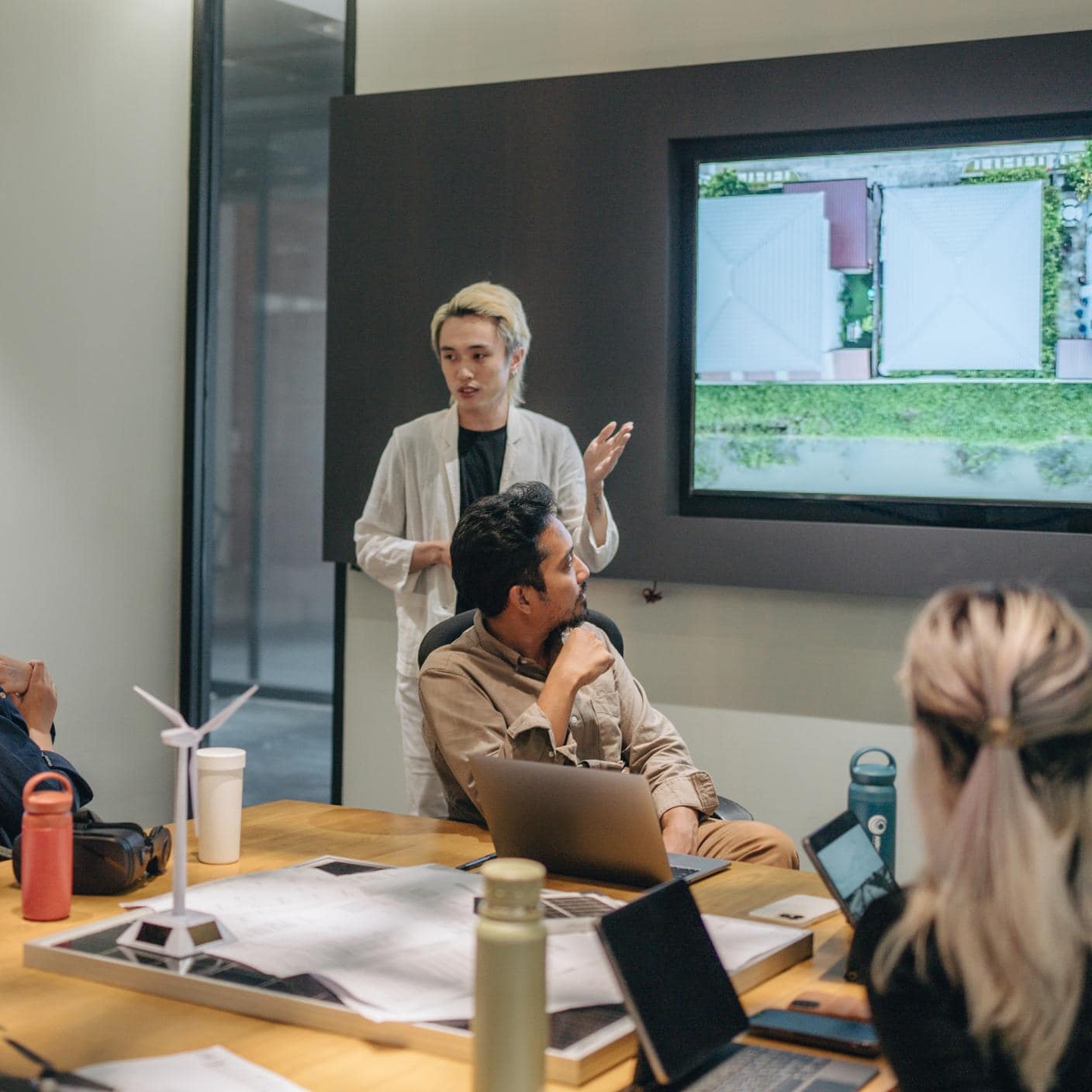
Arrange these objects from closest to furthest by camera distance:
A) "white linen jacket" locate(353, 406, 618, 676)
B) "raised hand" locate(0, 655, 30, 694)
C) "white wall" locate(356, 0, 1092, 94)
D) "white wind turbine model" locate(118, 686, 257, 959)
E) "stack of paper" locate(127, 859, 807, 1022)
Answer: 1. "stack of paper" locate(127, 859, 807, 1022)
2. "white wind turbine model" locate(118, 686, 257, 959)
3. "raised hand" locate(0, 655, 30, 694)
4. "white wall" locate(356, 0, 1092, 94)
5. "white linen jacket" locate(353, 406, 618, 676)

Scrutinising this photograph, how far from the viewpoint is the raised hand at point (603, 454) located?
158 inches

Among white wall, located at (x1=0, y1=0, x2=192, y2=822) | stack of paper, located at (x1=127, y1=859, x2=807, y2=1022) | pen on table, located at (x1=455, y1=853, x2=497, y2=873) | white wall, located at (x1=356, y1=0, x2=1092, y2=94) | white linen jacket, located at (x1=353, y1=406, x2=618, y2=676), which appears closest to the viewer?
stack of paper, located at (x1=127, y1=859, x2=807, y2=1022)

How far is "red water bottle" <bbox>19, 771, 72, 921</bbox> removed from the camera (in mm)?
1956

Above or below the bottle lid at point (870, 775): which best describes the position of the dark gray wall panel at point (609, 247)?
above

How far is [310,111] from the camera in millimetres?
5023

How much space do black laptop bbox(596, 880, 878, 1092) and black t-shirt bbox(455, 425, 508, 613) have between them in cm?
283

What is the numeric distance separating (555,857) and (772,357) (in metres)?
2.24

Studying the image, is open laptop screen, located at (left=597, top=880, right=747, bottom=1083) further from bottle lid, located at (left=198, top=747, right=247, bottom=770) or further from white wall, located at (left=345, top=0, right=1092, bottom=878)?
white wall, located at (left=345, top=0, right=1092, bottom=878)


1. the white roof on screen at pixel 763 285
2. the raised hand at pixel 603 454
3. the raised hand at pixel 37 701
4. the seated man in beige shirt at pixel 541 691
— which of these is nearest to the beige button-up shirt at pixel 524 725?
the seated man in beige shirt at pixel 541 691

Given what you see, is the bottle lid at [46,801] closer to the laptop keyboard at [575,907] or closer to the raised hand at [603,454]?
the laptop keyboard at [575,907]

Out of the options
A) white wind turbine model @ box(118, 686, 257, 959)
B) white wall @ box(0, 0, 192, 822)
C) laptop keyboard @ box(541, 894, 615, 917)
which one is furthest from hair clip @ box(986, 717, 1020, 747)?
white wall @ box(0, 0, 192, 822)

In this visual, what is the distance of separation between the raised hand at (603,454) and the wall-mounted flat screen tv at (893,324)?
31 centimetres

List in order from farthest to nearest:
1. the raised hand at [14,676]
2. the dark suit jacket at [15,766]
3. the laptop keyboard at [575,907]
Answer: the raised hand at [14,676] → the dark suit jacket at [15,766] → the laptop keyboard at [575,907]

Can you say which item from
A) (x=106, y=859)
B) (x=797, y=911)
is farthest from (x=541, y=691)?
(x=106, y=859)
